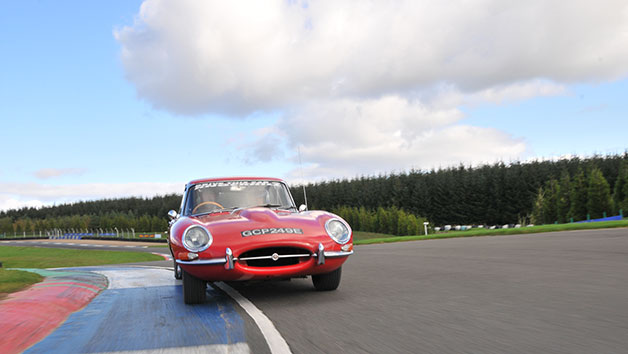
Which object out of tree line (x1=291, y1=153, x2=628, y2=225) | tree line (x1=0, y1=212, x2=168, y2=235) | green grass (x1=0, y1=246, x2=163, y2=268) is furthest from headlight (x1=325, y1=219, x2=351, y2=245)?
tree line (x1=0, y1=212, x2=168, y2=235)

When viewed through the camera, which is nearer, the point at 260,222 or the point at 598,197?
the point at 260,222

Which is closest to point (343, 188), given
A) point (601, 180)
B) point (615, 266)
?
point (601, 180)

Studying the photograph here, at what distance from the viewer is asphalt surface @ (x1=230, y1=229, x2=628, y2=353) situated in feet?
10.3

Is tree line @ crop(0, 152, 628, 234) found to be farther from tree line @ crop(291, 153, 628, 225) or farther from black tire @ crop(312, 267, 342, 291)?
black tire @ crop(312, 267, 342, 291)

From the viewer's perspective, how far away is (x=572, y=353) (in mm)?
2770

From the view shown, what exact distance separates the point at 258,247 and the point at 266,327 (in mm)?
1198

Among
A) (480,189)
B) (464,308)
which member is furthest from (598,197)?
(464,308)

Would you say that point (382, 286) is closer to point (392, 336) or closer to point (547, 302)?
point (547, 302)

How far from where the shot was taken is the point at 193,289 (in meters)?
5.32

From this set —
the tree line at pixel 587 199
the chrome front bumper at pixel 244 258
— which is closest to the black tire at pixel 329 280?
the chrome front bumper at pixel 244 258

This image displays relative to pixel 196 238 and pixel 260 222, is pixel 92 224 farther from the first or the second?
pixel 260 222

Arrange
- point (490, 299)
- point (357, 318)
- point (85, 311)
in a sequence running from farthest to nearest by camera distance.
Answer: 1. point (85, 311)
2. point (490, 299)
3. point (357, 318)

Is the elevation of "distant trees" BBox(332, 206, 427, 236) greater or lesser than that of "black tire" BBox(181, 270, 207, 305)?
lesser

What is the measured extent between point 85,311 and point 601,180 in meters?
41.4
